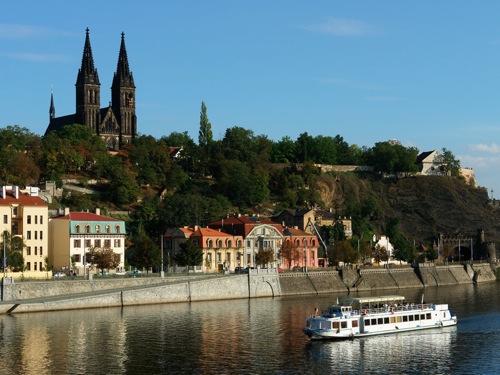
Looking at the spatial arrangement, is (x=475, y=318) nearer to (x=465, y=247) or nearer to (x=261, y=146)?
(x=465, y=247)

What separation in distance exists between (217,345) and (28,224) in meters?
42.6

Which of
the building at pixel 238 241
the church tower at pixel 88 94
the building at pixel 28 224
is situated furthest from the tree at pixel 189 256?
the church tower at pixel 88 94

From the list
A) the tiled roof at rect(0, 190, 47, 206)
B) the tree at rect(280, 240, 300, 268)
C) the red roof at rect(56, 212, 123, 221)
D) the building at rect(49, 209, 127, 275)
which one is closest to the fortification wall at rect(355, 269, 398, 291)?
the tree at rect(280, 240, 300, 268)

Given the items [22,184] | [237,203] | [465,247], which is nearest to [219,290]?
[22,184]

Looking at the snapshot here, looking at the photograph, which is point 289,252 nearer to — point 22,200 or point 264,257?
point 264,257

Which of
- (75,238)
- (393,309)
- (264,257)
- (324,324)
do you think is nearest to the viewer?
(324,324)

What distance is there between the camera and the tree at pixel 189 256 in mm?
116750

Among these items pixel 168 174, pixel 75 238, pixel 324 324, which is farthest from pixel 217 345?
pixel 168 174

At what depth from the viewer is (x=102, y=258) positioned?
10906 centimetres

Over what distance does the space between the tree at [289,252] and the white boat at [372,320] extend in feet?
157

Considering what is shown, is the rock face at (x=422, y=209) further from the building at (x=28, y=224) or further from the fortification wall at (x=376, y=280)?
the building at (x=28, y=224)

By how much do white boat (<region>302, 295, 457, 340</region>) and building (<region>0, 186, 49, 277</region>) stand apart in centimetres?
3949

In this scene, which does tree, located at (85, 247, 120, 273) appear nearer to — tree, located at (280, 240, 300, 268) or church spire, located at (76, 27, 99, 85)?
tree, located at (280, 240, 300, 268)

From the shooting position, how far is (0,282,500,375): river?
62062mm
